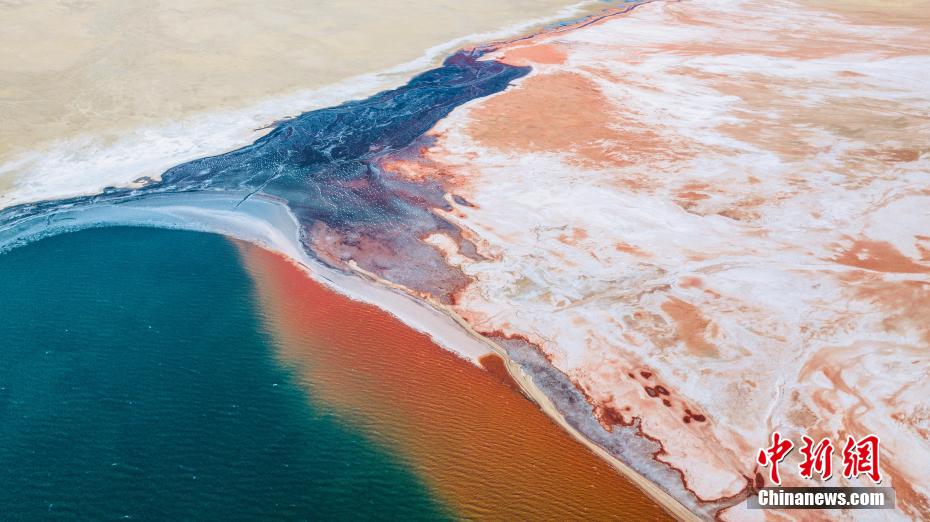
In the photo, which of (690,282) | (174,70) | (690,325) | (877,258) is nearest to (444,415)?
(690,325)

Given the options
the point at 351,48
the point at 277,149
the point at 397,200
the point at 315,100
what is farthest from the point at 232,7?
the point at 397,200

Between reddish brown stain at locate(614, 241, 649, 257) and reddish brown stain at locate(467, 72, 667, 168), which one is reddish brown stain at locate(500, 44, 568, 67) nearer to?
reddish brown stain at locate(467, 72, 667, 168)

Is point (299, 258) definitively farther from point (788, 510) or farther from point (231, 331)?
point (788, 510)

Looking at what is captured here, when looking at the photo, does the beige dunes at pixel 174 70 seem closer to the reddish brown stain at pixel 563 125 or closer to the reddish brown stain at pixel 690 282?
the reddish brown stain at pixel 563 125

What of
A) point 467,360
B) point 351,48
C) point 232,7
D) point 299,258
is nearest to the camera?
point 467,360

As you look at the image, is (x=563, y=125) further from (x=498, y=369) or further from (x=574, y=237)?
(x=498, y=369)
